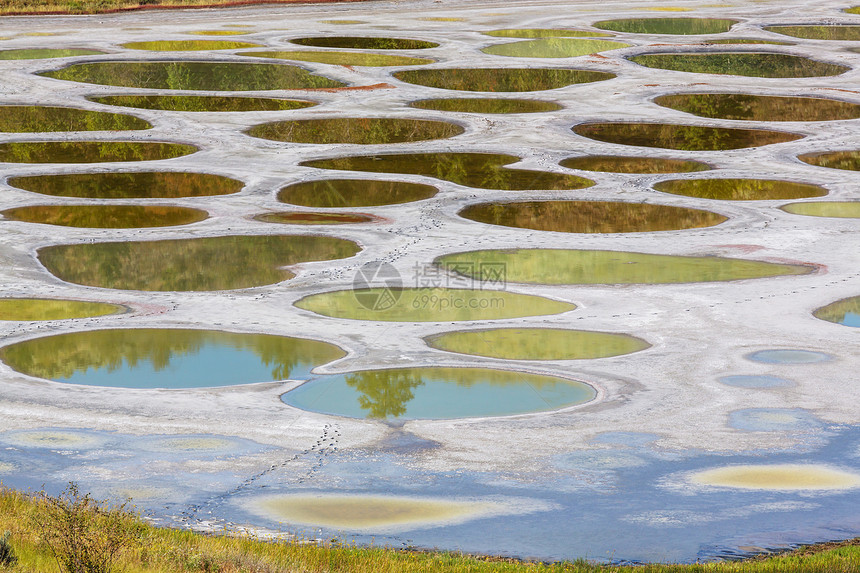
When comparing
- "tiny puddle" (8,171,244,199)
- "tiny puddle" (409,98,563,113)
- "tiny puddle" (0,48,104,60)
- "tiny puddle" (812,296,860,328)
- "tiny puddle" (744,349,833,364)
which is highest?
"tiny puddle" (0,48,104,60)

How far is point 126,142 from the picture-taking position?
29078mm

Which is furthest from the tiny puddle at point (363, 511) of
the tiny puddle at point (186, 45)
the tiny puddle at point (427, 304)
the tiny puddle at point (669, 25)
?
the tiny puddle at point (669, 25)

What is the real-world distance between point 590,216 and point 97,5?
41.1m

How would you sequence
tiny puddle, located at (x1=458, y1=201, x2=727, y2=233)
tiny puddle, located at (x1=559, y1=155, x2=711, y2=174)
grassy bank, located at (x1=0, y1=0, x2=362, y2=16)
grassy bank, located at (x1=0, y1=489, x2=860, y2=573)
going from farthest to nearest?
grassy bank, located at (x1=0, y1=0, x2=362, y2=16), tiny puddle, located at (x1=559, y1=155, x2=711, y2=174), tiny puddle, located at (x1=458, y1=201, x2=727, y2=233), grassy bank, located at (x1=0, y1=489, x2=860, y2=573)

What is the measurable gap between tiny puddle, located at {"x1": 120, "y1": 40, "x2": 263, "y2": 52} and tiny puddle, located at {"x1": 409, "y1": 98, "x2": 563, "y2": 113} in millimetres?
13180

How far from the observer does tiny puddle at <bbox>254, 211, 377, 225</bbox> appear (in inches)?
844

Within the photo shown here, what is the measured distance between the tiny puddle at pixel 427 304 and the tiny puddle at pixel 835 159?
12723 millimetres

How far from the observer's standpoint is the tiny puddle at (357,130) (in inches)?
1174

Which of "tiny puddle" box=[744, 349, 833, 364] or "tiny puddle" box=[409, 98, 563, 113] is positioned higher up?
"tiny puddle" box=[409, 98, 563, 113]

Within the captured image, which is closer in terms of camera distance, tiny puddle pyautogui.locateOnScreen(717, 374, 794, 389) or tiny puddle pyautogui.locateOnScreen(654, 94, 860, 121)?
tiny puddle pyautogui.locateOnScreen(717, 374, 794, 389)

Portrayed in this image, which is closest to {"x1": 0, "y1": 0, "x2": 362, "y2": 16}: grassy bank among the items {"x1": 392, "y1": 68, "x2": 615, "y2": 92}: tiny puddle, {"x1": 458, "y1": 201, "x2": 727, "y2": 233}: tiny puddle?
{"x1": 392, "y1": 68, "x2": 615, "y2": 92}: tiny puddle

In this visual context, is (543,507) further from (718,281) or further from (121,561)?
(718,281)

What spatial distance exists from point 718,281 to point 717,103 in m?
19.4

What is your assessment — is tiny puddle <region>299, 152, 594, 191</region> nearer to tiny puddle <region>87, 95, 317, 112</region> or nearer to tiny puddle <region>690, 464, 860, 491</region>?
tiny puddle <region>87, 95, 317, 112</region>
